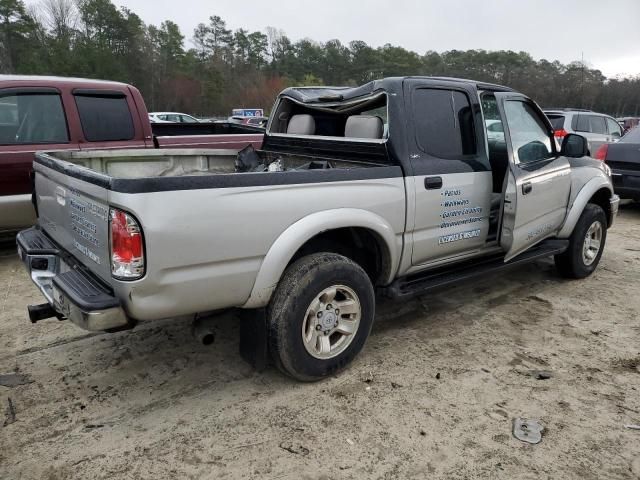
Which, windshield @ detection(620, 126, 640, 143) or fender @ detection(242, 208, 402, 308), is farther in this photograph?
windshield @ detection(620, 126, 640, 143)

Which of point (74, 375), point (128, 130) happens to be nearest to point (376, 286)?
point (74, 375)

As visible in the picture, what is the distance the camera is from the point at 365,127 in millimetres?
3672

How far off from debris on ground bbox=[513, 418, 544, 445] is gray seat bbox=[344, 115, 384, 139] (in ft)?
6.84

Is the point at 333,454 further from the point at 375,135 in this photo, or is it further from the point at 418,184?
→ the point at 375,135

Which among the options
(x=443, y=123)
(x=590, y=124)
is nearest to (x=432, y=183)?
(x=443, y=123)

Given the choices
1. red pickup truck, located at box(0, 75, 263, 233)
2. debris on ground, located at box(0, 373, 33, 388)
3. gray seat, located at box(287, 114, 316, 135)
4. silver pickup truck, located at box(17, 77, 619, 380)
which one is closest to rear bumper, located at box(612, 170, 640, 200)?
silver pickup truck, located at box(17, 77, 619, 380)

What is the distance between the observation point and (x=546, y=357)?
11.7 ft

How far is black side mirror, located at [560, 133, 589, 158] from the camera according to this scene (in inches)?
181

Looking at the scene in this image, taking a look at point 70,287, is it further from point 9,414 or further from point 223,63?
point 223,63

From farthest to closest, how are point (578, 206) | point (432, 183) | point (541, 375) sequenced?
point (578, 206) → point (432, 183) → point (541, 375)

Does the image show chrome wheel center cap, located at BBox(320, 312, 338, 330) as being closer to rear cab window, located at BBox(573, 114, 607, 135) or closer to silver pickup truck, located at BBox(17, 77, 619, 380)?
silver pickup truck, located at BBox(17, 77, 619, 380)

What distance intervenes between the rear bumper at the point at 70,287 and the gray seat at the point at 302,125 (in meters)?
2.22

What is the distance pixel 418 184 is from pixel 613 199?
311 cm

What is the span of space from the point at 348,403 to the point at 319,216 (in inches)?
45.3
